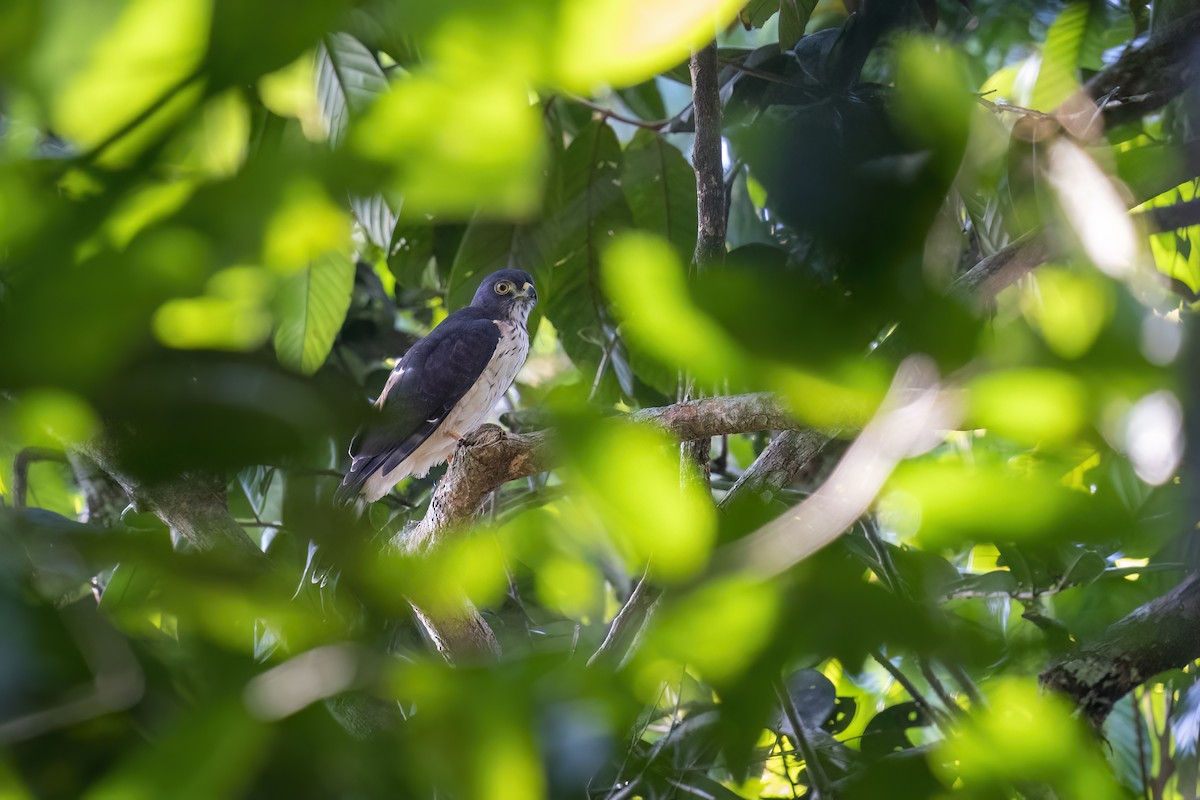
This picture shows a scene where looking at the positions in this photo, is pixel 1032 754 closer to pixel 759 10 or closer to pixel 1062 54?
pixel 759 10

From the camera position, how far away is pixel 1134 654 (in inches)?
75.6

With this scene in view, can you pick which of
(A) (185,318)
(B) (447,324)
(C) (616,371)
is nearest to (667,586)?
(A) (185,318)

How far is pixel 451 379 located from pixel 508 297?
499mm

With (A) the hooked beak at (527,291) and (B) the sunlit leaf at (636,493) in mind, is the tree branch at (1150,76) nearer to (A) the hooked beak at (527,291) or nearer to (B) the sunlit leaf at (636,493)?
(B) the sunlit leaf at (636,493)

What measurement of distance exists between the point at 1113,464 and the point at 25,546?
0.67 meters

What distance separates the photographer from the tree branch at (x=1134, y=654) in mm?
1867

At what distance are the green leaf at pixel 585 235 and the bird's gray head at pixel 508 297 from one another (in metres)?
0.69

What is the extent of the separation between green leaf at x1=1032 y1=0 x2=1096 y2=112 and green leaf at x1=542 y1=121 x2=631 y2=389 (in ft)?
3.90

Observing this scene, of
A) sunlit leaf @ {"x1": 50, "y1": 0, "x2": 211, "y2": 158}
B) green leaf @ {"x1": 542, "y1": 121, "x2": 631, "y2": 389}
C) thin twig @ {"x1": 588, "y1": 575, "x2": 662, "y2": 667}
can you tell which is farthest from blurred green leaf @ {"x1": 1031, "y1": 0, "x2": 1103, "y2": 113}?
sunlit leaf @ {"x1": 50, "y1": 0, "x2": 211, "y2": 158}

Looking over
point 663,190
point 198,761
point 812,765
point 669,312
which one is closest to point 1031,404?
point 669,312

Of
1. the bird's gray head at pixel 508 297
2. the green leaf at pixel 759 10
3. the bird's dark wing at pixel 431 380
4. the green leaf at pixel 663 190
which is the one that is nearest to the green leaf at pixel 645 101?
the green leaf at pixel 663 190

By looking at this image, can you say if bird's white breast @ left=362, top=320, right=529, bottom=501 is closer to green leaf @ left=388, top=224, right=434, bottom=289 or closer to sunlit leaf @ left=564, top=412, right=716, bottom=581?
green leaf @ left=388, top=224, right=434, bottom=289

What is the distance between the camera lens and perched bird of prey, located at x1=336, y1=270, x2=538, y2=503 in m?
3.46

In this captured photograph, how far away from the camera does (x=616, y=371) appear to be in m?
3.21
